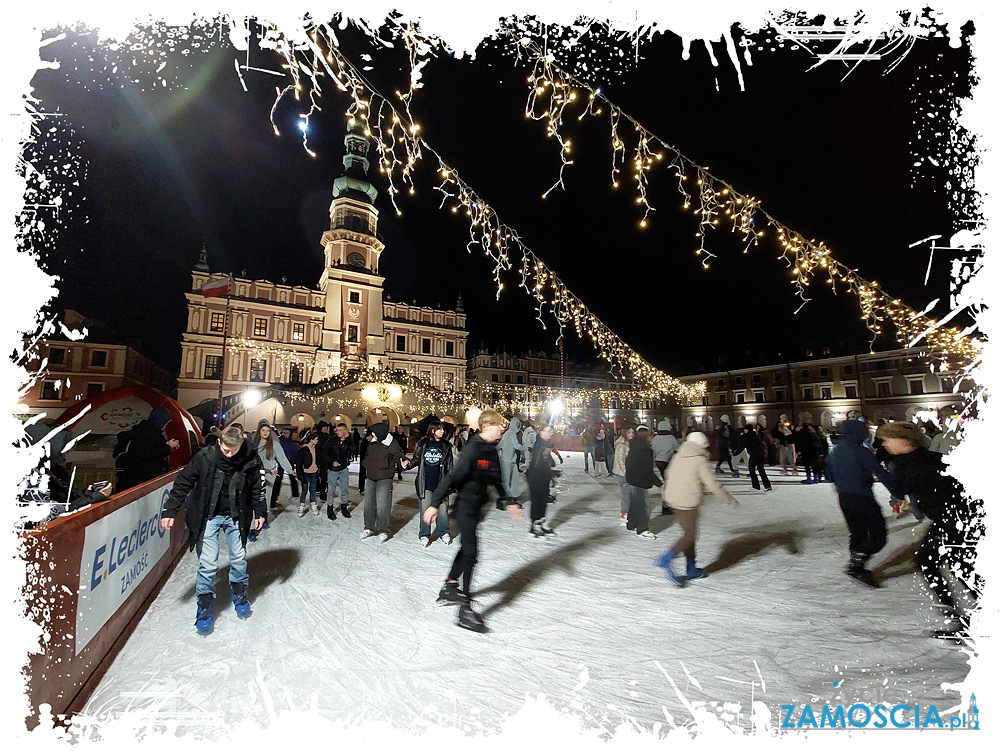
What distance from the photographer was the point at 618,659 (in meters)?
3.10

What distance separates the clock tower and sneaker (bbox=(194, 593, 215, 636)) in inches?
1380

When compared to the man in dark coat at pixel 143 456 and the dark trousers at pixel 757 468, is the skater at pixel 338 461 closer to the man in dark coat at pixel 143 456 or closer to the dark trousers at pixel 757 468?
the man in dark coat at pixel 143 456

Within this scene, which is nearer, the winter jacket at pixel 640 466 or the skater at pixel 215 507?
the skater at pixel 215 507

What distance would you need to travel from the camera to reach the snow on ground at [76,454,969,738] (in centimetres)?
258

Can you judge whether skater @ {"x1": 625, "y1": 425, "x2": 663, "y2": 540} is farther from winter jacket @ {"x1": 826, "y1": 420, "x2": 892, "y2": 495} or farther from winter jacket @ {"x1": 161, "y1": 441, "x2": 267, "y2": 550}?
winter jacket @ {"x1": 161, "y1": 441, "x2": 267, "y2": 550}

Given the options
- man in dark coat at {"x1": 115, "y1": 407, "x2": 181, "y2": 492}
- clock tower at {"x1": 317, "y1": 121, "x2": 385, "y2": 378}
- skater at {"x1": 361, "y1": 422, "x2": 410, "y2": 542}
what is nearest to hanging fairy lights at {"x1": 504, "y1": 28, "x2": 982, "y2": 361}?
skater at {"x1": 361, "y1": 422, "x2": 410, "y2": 542}

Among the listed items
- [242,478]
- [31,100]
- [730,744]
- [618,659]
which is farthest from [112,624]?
[730,744]

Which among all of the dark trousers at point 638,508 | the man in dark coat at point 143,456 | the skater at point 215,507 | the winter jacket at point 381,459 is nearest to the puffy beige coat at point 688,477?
the dark trousers at point 638,508

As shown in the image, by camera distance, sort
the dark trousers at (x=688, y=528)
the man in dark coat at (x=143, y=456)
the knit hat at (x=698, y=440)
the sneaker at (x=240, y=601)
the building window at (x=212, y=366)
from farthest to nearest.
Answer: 1. the building window at (x=212, y=366)
2. the man in dark coat at (x=143, y=456)
3. the knit hat at (x=698, y=440)
4. the dark trousers at (x=688, y=528)
5. the sneaker at (x=240, y=601)

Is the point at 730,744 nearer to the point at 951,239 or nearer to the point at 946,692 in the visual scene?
the point at 946,692

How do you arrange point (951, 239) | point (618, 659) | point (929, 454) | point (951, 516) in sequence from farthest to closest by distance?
point (929, 454) < point (951, 516) < point (618, 659) < point (951, 239)

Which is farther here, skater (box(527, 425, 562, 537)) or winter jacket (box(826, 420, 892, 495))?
skater (box(527, 425, 562, 537))

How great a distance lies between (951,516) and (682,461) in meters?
2.25

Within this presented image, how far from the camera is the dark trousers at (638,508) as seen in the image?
6.70m
